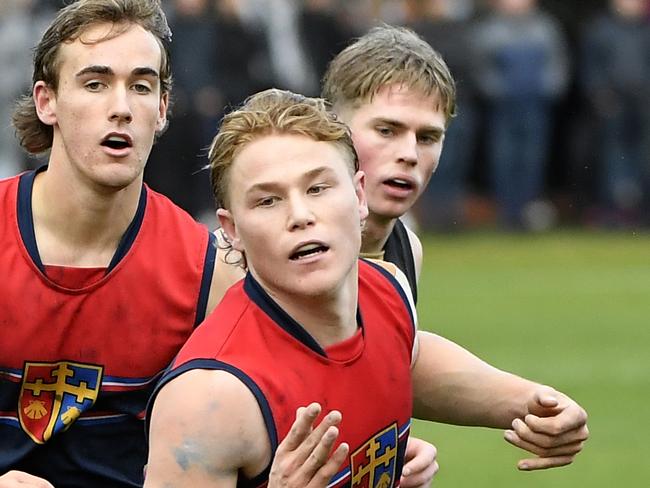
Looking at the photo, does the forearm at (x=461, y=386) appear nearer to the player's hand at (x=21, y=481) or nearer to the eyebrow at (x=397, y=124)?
the eyebrow at (x=397, y=124)

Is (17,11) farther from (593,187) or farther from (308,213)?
(308,213)

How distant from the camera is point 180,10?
18797 mm

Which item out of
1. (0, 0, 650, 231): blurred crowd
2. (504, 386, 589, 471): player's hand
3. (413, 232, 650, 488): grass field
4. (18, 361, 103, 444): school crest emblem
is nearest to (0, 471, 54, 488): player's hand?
(18, 361, 103, 444): school crest emblem

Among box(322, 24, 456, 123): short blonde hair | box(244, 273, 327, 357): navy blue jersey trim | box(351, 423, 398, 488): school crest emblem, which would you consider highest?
box(322, 24, 456, 123): short blonde hair

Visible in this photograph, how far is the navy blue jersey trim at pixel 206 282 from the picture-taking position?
225 inches

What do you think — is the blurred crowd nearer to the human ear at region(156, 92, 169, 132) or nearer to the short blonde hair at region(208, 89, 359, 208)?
the human ear at region(156, 92, 169, 132)

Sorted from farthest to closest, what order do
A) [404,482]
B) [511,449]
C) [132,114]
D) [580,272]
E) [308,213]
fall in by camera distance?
[580,272], [511,449], [404,482], [132,114], [308,213]

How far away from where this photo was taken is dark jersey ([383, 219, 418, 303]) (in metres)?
6.28

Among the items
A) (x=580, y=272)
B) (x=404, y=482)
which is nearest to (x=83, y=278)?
(x=404, y=482)

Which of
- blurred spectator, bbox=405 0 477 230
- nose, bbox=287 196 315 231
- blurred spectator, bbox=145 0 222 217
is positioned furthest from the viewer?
blurred spectator, bbox=405 0 477 230

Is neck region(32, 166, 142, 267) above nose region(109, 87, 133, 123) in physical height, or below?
below

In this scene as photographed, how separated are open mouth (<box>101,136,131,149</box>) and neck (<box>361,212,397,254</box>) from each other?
37.7 inches

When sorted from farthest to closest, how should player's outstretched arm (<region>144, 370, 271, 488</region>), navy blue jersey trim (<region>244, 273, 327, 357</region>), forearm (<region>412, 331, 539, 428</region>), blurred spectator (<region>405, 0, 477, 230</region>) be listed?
blurred spectator (<region>405, 0, 477, 230</region>) → forearm (<region>412, 331, 539, 428</region>) → navy blue jersey trim (<region>244, 273, 327, 357</region>) → player's outstretched arm (<region>144, 370, 271, 488</region>)

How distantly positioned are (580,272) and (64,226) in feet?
42.7
